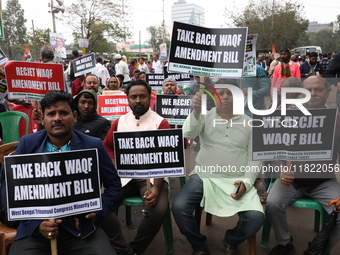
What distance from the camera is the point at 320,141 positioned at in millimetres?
2852

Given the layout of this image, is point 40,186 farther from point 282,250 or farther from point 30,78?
point 30,78

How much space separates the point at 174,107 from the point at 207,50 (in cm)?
155

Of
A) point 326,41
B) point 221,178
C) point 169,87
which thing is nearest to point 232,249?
point 221,178

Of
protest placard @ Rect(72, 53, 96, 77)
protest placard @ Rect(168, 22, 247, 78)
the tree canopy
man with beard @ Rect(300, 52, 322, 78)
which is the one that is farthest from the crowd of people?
the tree canopy

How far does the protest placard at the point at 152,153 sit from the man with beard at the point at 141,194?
26 cm

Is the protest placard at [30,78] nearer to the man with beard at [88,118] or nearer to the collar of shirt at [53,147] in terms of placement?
the man with beard at [88,118]

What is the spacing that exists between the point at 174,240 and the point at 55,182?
1764mm

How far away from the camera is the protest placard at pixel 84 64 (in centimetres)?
679

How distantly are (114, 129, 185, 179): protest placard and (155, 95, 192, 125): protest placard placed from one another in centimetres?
203

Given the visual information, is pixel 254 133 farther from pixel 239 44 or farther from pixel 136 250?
pixel 136 250

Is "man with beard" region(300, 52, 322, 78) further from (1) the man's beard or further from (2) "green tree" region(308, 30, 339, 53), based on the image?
(2) "green tree" region(308, 30, 339, 53)

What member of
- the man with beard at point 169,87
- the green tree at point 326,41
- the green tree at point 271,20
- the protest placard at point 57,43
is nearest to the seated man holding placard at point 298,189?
the man with beard at point 169,87

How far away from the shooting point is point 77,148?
234cm

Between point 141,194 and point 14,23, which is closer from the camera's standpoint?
point 141,194
